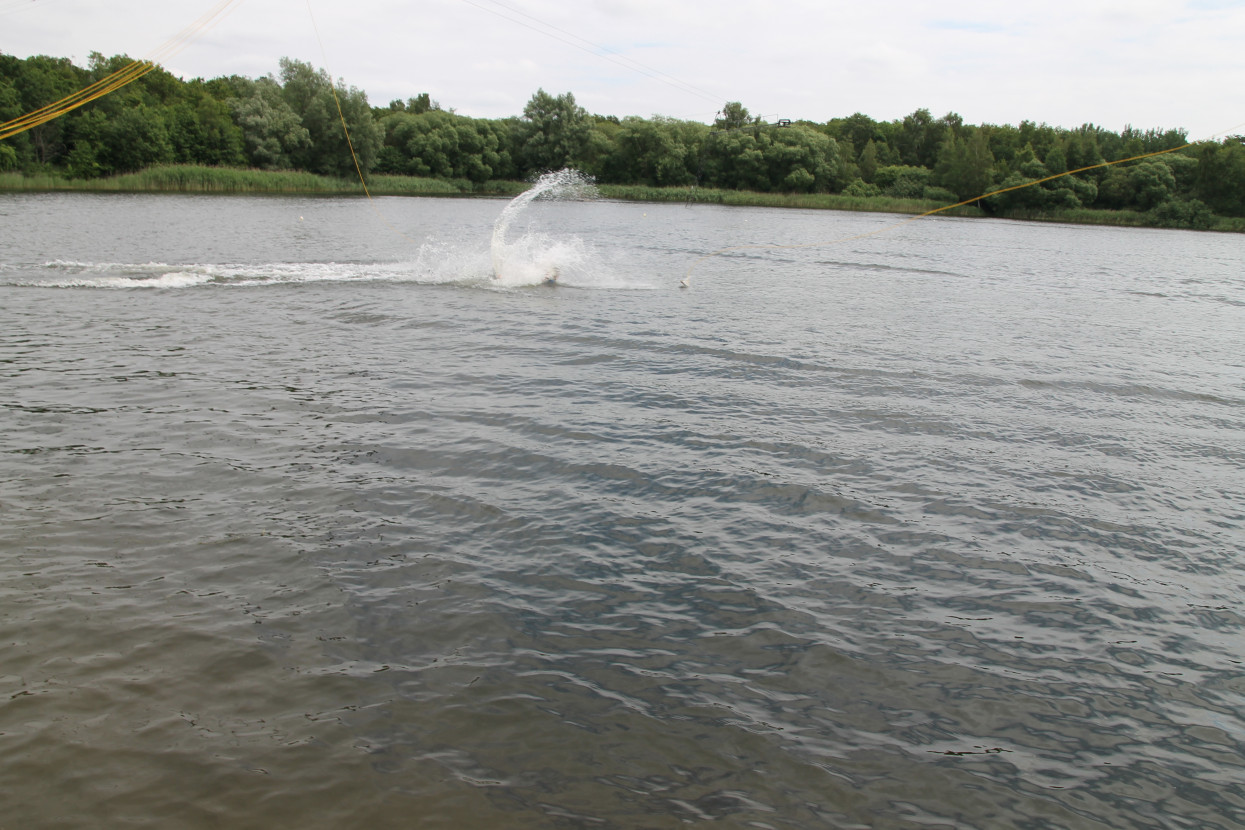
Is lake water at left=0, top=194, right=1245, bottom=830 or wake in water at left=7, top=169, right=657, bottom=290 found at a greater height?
wake in water at left=7, top=169, right=657, bottom=290

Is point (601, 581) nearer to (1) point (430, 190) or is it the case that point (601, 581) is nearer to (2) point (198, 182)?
(2) point (198, 182)

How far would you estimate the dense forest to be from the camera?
6633 cm

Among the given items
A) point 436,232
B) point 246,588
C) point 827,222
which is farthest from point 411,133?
point 246,588

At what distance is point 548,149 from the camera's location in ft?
313

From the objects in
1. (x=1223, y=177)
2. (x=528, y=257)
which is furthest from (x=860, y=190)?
(x=528, y=257)

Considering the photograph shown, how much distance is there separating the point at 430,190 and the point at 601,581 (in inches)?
3188

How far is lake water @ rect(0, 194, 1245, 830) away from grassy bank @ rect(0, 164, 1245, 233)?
162ft

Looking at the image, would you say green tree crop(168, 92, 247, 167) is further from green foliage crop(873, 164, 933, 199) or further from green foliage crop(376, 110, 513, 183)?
green foliage crop(873, 164, 933, 199)

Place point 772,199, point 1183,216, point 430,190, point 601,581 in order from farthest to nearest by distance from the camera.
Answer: point 772,199, point 430,190, point 1183,216, point 601,581

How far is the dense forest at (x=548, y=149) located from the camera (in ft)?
218

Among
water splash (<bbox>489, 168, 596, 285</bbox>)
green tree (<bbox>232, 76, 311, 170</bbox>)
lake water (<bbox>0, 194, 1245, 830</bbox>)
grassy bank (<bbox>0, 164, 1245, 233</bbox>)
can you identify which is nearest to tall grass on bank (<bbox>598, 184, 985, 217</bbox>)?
grassy bank (<bbox>0, 164, 1245, 233</bbox>)

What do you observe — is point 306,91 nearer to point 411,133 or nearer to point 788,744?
point 411,133

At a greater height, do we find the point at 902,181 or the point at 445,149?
the point at 445,149

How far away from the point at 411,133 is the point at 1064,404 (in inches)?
3518
